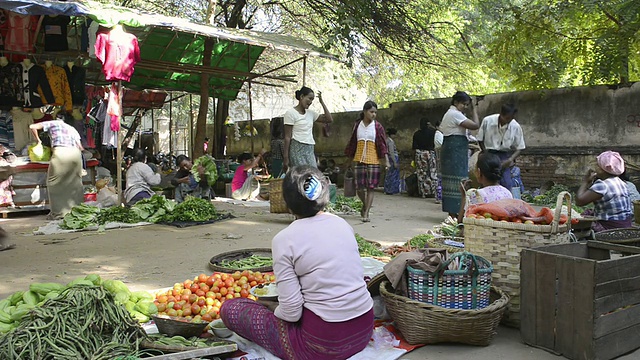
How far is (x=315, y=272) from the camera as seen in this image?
2.93 metres

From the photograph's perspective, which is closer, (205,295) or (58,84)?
(205,295)

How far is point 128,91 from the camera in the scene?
16016 mm

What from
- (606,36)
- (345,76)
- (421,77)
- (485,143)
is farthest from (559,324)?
(345,76)

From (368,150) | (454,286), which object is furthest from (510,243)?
(368,150)

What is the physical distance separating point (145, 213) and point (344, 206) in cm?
350

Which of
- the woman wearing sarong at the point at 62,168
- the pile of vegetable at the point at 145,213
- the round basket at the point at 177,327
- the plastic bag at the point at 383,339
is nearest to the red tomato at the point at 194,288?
the round basket at the point at 177,327

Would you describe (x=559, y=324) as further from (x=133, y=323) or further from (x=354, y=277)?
(x=133, y=323)

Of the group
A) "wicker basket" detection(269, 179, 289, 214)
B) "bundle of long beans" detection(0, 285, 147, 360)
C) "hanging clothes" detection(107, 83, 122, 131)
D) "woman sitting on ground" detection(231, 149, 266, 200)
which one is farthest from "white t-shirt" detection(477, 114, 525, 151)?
"bundle of long beans" detection(0, 285, 147, 360)

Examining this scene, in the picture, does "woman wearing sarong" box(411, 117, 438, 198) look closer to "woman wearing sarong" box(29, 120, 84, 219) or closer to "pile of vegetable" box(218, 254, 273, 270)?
"woman wearing sarong" box(29, 120, 84, 219)

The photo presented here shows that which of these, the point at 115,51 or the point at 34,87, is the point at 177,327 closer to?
the point at 115,51

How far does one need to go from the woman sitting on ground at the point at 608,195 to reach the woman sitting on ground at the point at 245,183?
8.14 meters

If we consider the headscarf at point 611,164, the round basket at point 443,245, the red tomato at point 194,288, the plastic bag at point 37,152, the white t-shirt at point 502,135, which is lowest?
the red tomato at point 194,288

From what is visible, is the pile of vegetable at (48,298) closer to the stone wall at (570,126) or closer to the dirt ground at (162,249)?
the dirt ground at (162,249)

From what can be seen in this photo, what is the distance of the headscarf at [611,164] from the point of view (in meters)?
4.86
